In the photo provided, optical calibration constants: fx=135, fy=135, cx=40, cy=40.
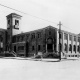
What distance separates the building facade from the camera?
119 feet

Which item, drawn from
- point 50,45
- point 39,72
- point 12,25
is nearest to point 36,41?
point 50,45

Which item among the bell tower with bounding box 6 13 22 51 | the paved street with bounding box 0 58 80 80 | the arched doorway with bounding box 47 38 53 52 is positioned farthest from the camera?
the bell tower with bounding box 6 13 22 51

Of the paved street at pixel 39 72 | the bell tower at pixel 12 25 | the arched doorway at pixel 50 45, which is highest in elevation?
the bell tower at pixel 12 25

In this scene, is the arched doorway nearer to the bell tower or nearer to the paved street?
the bell tower

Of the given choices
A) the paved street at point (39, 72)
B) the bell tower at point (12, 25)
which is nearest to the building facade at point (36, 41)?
the bell tower at point (12, 25)

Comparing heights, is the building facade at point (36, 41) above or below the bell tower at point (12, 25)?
below

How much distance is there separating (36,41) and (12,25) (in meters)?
13.8

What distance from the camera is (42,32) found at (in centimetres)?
3728

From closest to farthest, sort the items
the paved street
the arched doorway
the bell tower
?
the paved street, the arched doorway, the bell tower

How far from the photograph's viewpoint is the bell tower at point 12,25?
158ft

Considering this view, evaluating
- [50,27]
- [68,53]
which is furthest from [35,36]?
[68,53]

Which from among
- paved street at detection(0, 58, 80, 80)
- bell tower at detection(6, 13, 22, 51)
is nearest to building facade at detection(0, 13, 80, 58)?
bell tower at detection(6, 13, 22, 51)

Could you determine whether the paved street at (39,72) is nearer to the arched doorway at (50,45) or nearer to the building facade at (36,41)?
the arched doorway at (50,45)

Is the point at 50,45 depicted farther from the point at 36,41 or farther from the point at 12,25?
the point at 12,25
